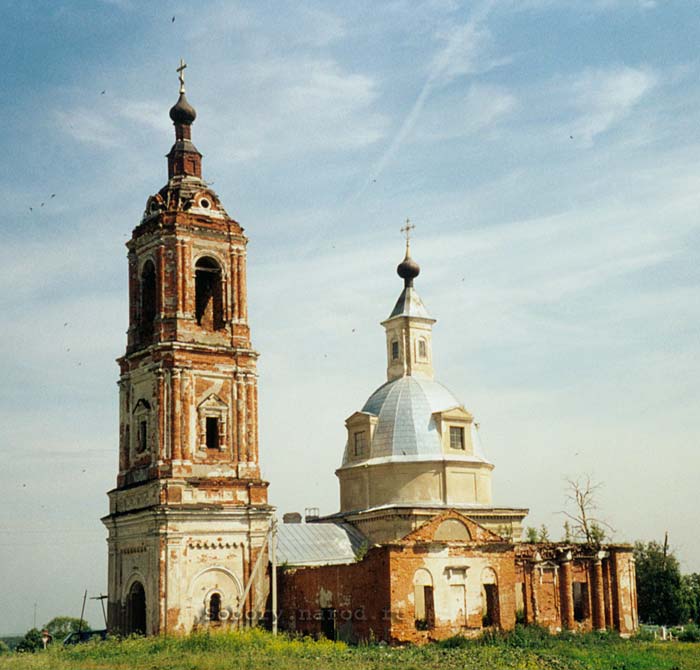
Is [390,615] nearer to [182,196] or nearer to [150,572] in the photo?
[150,572]

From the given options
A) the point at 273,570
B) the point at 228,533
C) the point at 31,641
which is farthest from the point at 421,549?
the point at 31,641

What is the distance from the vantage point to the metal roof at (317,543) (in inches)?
1291

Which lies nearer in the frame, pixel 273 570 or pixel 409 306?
pixel 273 570

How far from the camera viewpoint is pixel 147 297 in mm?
32094

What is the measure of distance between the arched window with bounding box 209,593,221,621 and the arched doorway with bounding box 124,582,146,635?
2149mm

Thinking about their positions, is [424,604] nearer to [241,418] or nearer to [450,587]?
[450,587]

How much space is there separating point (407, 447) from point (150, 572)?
10.5m

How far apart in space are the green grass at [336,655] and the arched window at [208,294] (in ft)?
30.2

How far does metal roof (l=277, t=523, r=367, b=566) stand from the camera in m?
32.8

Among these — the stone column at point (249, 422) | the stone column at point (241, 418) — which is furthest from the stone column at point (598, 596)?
the stone column at point (241, 418)

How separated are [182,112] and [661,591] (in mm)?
32729

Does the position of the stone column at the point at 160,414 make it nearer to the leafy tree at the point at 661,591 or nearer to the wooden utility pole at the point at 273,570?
the wooden utility pole at the point at 273,570

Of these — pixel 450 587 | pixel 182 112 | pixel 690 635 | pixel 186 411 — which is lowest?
pixel 690 635

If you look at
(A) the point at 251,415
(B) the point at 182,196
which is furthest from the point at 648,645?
(B) the point at 182,196
